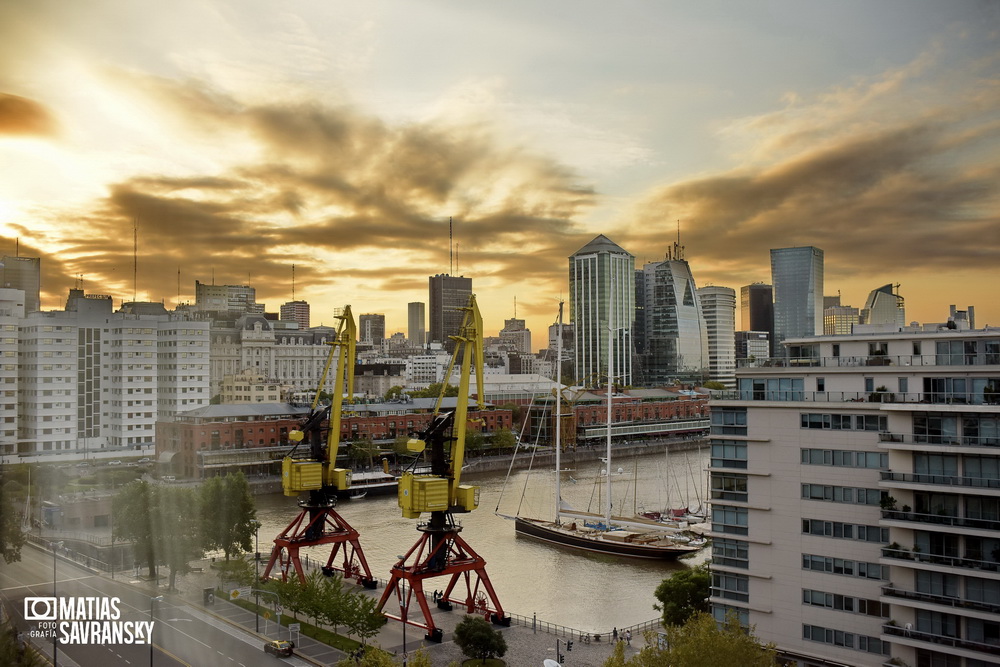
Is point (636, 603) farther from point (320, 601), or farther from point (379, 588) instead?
point (320, 601)

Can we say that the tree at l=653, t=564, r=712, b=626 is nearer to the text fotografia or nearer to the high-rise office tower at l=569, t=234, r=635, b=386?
the text fotografia

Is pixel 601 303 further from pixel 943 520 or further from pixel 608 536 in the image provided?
pixel 943 520

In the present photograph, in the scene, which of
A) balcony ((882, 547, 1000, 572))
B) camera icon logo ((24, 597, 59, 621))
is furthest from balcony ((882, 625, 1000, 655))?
camera icon logo ((24, 597, 59, 621))

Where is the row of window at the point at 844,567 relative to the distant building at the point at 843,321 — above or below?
below

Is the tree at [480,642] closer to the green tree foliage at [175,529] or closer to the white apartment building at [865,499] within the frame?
the white apartment building at [865,499]

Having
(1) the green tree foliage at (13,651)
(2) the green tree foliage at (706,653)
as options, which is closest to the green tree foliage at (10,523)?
(1) the green tree foliage at (13,651)
